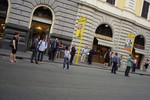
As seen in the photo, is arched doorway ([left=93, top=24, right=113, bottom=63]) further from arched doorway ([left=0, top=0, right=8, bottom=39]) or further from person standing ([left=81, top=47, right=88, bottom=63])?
arched doorway ([left=0, top=0, right=8, bottom=39])

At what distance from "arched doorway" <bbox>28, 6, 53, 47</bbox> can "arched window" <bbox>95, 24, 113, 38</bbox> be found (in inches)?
247

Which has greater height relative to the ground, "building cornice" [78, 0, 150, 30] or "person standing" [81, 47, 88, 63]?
"building cornice" [78, 0, 150, 30]

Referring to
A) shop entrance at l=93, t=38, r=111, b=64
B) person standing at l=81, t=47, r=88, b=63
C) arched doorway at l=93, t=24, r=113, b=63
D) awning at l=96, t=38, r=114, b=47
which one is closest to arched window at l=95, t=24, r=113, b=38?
arched doorway at l=93, t=24, r=113, b=63

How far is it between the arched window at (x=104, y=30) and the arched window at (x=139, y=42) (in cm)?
545

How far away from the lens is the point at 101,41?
2983 centimetres

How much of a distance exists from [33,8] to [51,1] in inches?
76.6

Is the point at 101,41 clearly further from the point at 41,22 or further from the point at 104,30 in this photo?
the point at 41,22

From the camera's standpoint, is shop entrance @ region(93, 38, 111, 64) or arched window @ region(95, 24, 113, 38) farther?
arched window @ region(95, 24, 113, 38)

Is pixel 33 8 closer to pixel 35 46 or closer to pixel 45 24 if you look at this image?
pixel 45 24

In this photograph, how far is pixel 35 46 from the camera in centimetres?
1788

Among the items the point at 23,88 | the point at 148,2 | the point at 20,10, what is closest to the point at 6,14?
the point at 20,10

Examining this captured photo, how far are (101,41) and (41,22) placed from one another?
24.0ft

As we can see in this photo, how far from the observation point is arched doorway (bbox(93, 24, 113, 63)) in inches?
1179

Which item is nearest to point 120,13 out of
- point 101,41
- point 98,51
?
point 101,41
